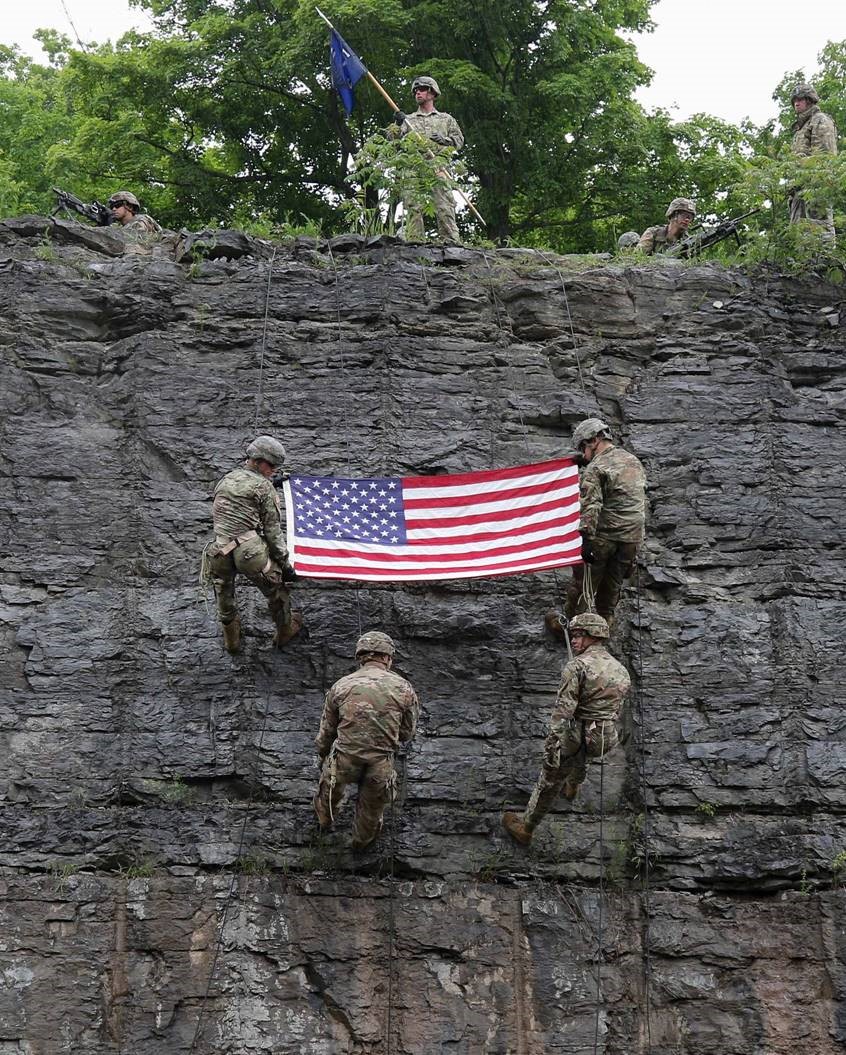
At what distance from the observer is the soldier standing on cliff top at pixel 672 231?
19.1 m

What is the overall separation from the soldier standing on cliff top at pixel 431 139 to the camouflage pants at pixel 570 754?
620 centimetres

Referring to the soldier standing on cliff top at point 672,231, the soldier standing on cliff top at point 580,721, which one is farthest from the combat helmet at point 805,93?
the soldier standing on cliff top at point 580,721

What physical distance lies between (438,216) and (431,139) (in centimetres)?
88

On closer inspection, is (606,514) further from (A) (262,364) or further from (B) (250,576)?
(A) (262,364)

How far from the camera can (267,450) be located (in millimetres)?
14320

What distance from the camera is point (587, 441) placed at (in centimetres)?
1459

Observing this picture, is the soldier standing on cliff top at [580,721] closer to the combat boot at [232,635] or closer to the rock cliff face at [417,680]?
the rock cliff face at [417,680]

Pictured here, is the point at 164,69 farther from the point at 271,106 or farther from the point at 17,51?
the point at 17,51

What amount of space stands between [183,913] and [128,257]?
22.8 feet

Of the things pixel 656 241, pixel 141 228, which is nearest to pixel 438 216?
pixel 656 241

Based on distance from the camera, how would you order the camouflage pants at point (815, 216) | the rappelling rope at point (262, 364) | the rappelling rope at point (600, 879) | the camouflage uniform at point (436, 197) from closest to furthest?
the rappelling rope at point (600, 879), the rappelling rope at point (262, 364), the camouflage pants at point (815, 216), the camouflage uniform at point (436, 197)

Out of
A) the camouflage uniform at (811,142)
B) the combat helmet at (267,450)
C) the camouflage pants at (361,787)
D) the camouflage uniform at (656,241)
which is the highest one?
the camouflage uniform at (811,142)

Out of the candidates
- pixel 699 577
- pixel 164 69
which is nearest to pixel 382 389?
pixel 699 577

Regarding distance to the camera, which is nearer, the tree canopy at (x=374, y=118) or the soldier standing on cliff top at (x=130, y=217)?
the soldier standing on cliff top at (x=130, y=217)
